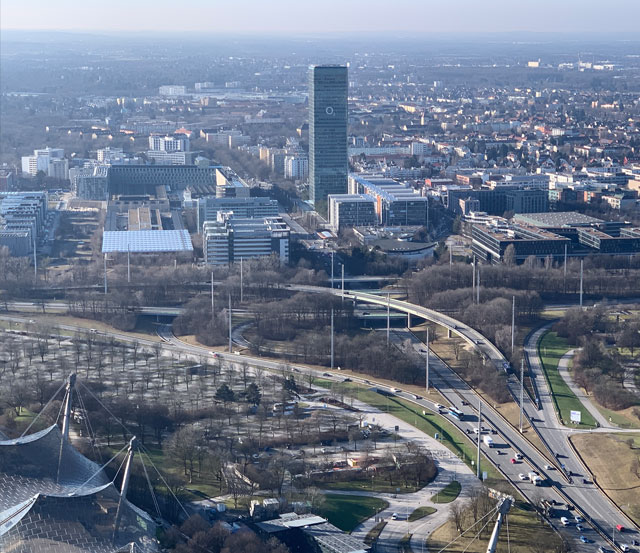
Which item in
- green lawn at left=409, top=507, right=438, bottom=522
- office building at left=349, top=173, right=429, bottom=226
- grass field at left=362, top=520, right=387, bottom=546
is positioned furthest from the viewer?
office building at left=349, top=173, right=429, bottom=226

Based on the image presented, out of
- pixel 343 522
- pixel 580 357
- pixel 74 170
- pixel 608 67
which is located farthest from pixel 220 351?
pixel 608 67

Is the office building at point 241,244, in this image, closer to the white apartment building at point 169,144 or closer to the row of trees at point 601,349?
the row of trees at point 601,349

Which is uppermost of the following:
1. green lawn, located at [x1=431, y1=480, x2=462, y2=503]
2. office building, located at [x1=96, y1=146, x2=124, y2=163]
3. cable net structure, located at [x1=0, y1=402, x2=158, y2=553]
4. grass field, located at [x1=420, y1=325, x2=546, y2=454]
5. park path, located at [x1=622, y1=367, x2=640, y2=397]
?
cable net structure, located at [x1=0, y1=402, x2=158, y2=553]

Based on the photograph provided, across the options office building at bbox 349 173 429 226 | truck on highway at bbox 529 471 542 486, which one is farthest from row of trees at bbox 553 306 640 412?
office building at bbox 349 173 429 226

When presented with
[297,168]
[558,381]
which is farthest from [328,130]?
[558,381]

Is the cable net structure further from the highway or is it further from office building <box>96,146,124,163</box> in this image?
office building <box>96,146,124,163</box>

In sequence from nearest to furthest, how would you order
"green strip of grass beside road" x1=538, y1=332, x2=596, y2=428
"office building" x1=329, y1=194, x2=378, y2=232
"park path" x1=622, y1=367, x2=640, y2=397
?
"green strip of grass beside road" x1=538, y1=332, x2=596, y2=428 < "park path" x1=622, y1=367, x2=640, y2=397 < "office building" x1=329, y1=194, x2=378, y2=232

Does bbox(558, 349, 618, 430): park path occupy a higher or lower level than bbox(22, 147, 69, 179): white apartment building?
lower
